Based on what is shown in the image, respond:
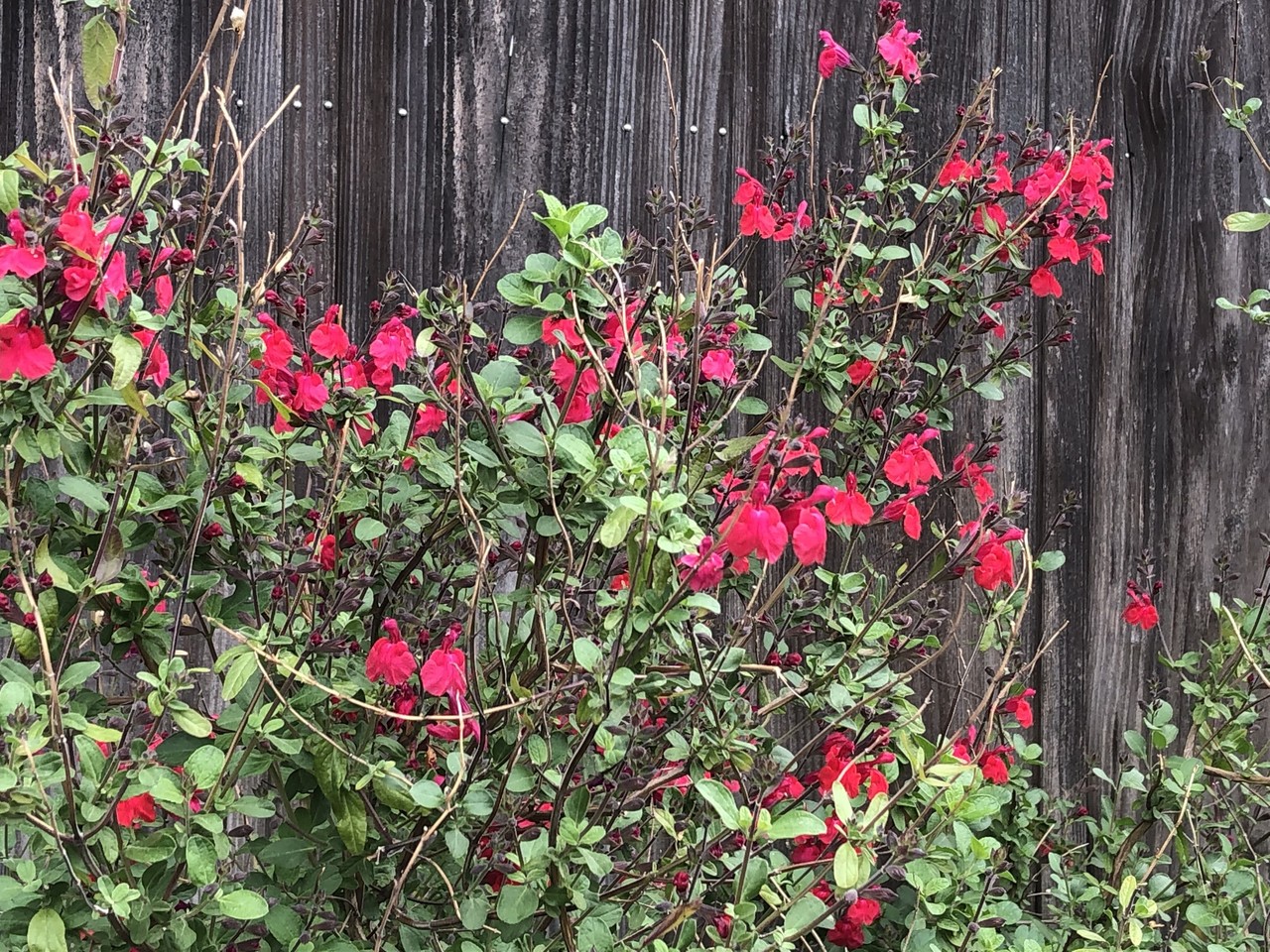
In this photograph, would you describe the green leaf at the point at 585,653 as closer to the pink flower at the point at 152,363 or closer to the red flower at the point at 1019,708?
the pink flower at the point at 152,363

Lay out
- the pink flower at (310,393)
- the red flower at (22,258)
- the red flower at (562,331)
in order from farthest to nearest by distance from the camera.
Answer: the pink flower at (310,393) → the red flower at (562,331) → the red flower at (22,258)

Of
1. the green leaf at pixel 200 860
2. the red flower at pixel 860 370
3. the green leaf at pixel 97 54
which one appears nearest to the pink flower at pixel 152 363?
the green leaf at pixel 97 54

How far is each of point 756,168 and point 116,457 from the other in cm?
119

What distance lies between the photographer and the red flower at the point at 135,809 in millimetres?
1162

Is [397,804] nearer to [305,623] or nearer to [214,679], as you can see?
[305,623]

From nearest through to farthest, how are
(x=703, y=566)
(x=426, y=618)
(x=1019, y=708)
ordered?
(x=703, y=566)
(x=426, y=618)
(x=1019, y=708)

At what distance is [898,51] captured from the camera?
5.56 feet

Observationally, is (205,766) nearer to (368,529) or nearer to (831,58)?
(368,529)

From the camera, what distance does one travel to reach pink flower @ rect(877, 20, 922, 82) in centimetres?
169

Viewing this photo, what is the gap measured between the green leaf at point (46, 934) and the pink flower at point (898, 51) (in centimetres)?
147

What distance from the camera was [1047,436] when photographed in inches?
85.9

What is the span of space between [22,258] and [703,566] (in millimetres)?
611

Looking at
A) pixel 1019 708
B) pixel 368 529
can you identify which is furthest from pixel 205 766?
pixel 1019 708

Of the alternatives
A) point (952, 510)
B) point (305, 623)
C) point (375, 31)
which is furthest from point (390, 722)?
point (952, 510)
